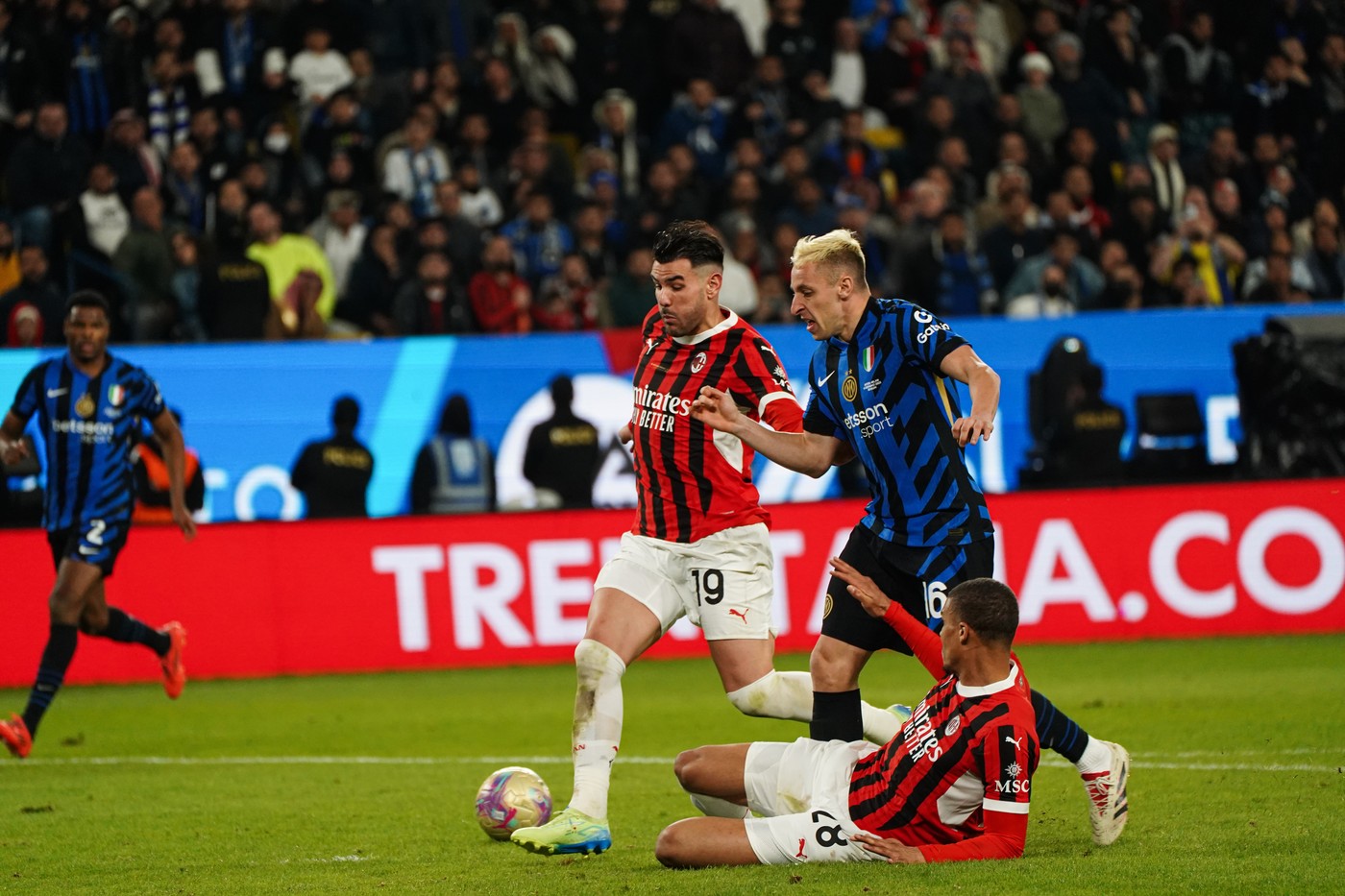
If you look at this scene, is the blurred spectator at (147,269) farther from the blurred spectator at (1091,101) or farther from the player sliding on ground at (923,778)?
the player sliding on ground at (923,778)

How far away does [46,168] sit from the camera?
1659 cm

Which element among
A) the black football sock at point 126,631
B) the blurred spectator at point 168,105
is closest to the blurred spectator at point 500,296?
the blurred spectator at point 168,105

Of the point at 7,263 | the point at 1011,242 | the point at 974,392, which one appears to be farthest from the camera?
the point at 1011,242

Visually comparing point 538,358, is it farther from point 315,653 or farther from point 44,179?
point 44,179

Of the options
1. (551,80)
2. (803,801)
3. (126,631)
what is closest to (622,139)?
(551,80)

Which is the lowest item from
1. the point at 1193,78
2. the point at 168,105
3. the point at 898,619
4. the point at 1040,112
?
the point at 898,619

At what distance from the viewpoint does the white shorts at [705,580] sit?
7094 millimetres

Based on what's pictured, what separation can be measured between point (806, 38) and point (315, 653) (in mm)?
9289

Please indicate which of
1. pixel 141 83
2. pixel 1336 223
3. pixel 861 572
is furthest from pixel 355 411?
pixel 1336 223

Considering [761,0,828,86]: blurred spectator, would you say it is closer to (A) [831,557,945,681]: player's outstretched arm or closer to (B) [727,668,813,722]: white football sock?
(B) [727,668,813,722]: white football sock

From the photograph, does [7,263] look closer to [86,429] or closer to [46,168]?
[46,168]

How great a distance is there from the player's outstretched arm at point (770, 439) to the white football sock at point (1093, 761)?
138 cm

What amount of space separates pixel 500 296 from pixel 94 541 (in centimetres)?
651

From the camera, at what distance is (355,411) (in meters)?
15.0
